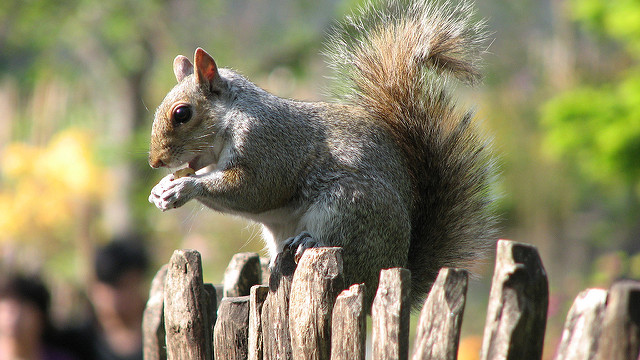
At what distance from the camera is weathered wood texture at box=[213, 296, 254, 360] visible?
4.19ft

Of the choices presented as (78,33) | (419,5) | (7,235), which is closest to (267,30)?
(78,33)

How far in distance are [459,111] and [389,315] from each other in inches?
25.1

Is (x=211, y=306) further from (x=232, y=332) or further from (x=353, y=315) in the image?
(x=353, y=315)

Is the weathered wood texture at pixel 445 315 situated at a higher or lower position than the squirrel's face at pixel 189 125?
lower

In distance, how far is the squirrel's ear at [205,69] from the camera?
4.74 ft

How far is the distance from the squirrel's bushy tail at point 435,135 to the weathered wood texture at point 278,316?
0.37 meters

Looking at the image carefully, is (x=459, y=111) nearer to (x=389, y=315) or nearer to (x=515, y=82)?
(x=389, y=315)

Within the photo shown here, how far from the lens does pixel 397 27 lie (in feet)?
5.06

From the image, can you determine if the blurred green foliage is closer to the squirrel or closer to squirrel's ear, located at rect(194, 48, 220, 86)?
the squirrel

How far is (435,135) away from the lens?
4.82 feet

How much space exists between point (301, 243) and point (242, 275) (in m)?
0.31

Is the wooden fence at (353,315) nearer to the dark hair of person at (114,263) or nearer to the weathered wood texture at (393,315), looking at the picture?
the weathered wood texture at (393,315)

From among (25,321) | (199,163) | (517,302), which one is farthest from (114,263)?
(517,302)

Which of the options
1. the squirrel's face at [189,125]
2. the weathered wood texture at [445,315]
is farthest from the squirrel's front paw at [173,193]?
the weathered wood texture at [445,315]
